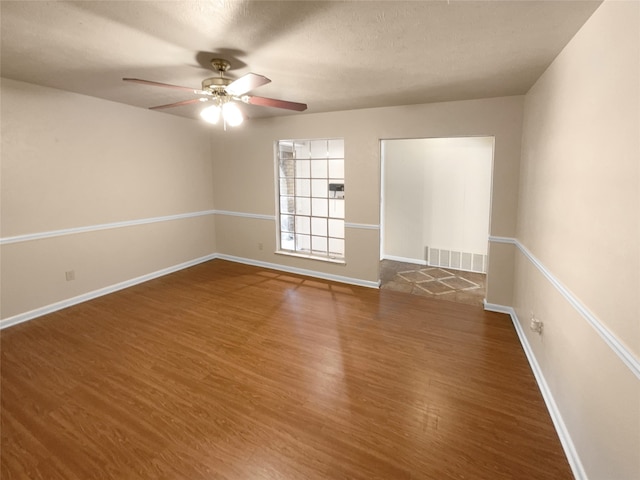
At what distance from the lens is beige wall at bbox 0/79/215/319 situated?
3291 millimetres

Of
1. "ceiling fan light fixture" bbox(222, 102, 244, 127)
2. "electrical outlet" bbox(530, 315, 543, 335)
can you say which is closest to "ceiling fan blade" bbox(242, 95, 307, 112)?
"ceiling fan light fixture" bbox(222, 102, 244, 127)

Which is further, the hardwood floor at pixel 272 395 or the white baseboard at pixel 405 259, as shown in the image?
the white baseboard at pixel 405 259

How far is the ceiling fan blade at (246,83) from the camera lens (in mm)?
2111

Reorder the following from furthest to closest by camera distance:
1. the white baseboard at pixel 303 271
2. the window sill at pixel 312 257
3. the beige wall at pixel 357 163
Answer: the window sill at pixel 312 257, the white baseboard at pixel 303 271, the beige wall at pixel 357 163

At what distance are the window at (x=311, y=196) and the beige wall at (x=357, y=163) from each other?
12.0 inches

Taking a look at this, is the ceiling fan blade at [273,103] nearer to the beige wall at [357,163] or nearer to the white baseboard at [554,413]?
the beige wall at [357,163]

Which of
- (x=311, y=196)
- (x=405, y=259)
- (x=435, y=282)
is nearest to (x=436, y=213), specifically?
(x=405, y=259)

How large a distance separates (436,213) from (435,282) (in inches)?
51.6

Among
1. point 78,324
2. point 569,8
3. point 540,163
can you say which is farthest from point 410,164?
point 78,324

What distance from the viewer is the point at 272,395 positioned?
2.30m

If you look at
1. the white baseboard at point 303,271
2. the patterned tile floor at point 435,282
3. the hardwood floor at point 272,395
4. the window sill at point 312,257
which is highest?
the window sill at point 312,257

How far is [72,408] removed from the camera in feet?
7.11

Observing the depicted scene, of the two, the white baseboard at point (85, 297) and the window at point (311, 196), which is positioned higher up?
the window at point (311, 196)

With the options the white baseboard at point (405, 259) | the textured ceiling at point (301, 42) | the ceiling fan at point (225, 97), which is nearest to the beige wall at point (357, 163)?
the textured ceiling at point (301, 42)
